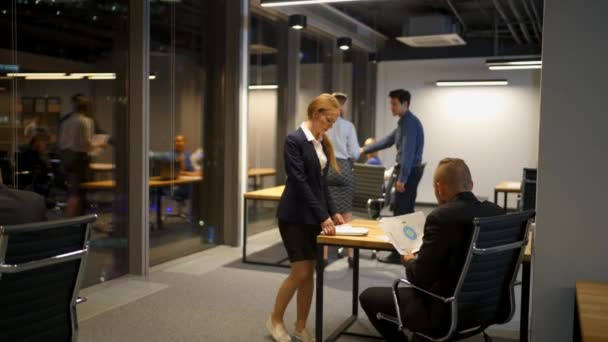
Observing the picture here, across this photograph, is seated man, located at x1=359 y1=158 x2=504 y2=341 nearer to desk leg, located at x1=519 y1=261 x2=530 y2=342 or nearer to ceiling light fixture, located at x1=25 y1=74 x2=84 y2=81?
desk leg, located at x1=519 y1=261 x2=530 y2=342

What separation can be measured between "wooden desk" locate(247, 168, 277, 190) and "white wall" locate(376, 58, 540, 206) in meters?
4.76

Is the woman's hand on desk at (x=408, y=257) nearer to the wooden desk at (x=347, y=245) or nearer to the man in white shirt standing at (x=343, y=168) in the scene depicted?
the wooden desk at (x=347, y=245)

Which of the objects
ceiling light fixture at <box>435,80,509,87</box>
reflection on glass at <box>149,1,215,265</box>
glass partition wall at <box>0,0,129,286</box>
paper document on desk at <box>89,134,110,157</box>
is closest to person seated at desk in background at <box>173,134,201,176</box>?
reflection on glass at <box>149,1,215,265</box>

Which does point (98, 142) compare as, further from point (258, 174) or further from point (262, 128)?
point (262, 128)

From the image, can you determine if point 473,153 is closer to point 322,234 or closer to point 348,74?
point 348,74

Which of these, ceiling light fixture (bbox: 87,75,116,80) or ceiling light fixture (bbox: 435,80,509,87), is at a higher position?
ceiling light fixture (bbox: 435,80,509,87)

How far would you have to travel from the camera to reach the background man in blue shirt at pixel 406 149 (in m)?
5.69

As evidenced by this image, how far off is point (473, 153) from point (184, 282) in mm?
7639

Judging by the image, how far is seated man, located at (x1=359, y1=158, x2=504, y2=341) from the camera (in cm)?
258

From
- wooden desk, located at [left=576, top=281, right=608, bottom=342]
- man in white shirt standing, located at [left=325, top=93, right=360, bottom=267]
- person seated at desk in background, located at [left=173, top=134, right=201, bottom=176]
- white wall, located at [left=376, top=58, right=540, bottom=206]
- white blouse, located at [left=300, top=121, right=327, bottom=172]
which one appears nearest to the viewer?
wooden desk, located at [left=576, top=281, right=608, bottom=342]

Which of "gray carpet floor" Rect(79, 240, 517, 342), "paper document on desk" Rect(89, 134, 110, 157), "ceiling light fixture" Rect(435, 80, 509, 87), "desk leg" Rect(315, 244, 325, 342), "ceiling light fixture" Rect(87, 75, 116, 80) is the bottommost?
"gray carpet floor" Rect(79, 240, 517, 342)

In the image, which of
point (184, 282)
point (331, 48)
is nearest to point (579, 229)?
point (184, 282)

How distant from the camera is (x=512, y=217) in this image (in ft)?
8.59

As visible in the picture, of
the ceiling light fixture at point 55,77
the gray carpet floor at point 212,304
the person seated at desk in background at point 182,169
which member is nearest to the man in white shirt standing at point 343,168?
the gray carpet floor at point 212,304
